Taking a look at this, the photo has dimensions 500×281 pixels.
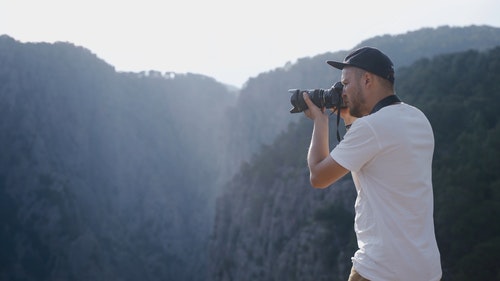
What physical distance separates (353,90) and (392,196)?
570 mm

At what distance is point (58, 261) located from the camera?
47.2 meters

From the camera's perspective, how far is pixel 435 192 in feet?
68.6

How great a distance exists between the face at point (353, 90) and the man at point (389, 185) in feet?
0.18

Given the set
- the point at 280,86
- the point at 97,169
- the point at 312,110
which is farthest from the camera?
the point at 280,86

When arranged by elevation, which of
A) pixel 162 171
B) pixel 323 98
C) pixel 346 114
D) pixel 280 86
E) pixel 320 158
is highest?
pixel 323 98

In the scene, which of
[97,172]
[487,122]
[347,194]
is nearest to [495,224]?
[487,122]

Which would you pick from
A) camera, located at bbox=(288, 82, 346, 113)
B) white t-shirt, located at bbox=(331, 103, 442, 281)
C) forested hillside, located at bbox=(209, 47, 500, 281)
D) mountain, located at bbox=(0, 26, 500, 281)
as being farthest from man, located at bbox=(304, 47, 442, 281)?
mountain, located at bbox=(0, 26, 500, 281)

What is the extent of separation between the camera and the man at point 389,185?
2438 mm

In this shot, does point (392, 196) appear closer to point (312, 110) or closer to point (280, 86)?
point (312, 110)

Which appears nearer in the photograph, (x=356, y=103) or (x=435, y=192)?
(x=356, y=103)

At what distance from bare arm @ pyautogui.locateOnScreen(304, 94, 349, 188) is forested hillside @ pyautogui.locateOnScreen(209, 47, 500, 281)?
14951mm

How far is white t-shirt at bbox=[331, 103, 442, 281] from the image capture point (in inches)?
95.8

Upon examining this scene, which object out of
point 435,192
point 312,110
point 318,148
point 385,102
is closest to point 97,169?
point 435,192

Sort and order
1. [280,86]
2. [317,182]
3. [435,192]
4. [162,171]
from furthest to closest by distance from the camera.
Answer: [162,171]
[280,86]
[435,192]
[317,182]
